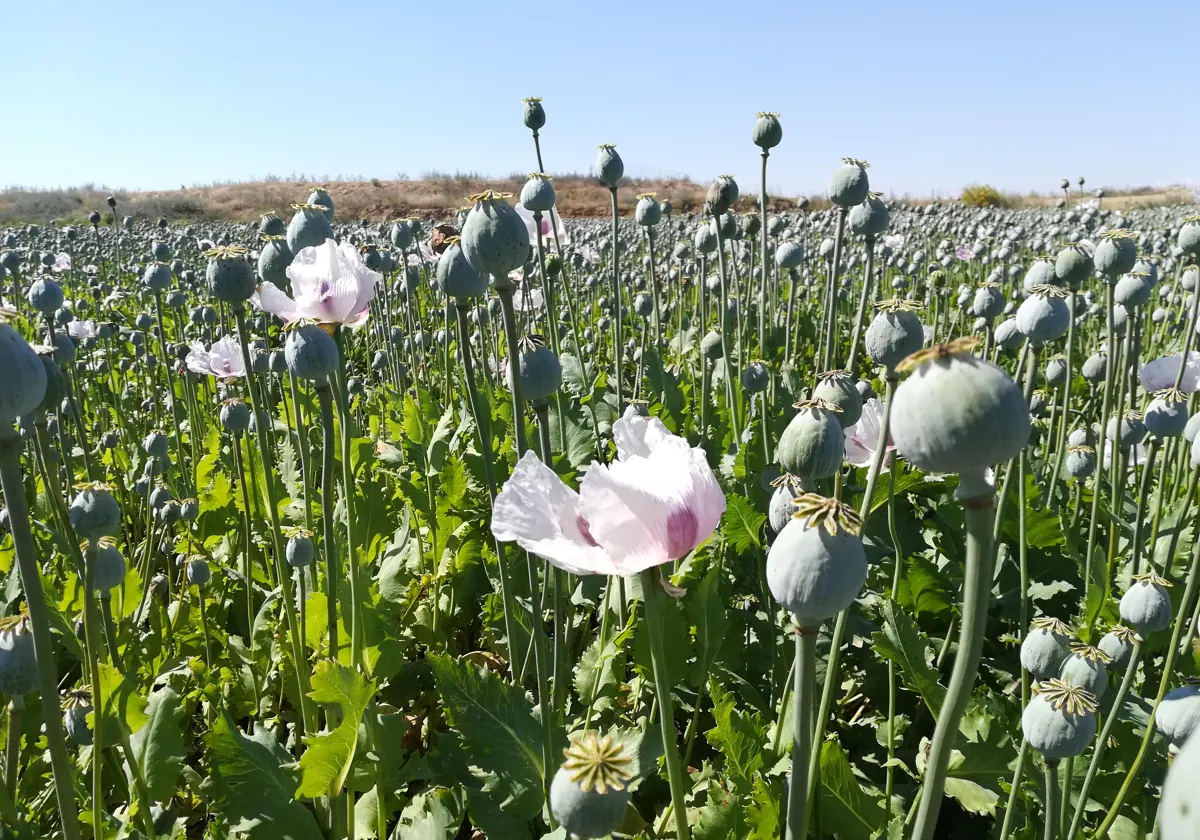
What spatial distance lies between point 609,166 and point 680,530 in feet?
7.13

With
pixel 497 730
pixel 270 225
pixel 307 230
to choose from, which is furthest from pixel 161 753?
pixel 270 225

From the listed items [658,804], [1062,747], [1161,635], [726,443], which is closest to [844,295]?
[726,443]

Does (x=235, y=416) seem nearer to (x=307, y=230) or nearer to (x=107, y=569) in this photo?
(x=307, y=230)

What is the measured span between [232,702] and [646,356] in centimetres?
229

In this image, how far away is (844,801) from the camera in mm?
1505

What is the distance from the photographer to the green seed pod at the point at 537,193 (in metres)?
2.46

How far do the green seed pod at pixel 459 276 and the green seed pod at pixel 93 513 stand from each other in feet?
2.39

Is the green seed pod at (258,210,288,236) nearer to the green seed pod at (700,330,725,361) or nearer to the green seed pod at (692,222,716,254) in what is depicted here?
the green seed pod at (700,330,725,361)

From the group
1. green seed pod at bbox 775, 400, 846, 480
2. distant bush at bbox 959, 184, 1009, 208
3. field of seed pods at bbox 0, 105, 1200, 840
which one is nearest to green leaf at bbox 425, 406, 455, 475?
field of seed pods at bbox 0, 105, 1200, 840

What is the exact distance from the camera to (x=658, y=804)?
1.96 metres

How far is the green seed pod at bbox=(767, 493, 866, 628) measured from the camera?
823 mm

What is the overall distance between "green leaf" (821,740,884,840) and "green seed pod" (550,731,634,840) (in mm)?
784

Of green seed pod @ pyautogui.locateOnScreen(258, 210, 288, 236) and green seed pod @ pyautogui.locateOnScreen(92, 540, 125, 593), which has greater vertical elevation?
green seed pod @ pyautogui.locateOnScreen(258, 210, 288, 236)

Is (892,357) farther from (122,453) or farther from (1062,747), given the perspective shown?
(122,453)
